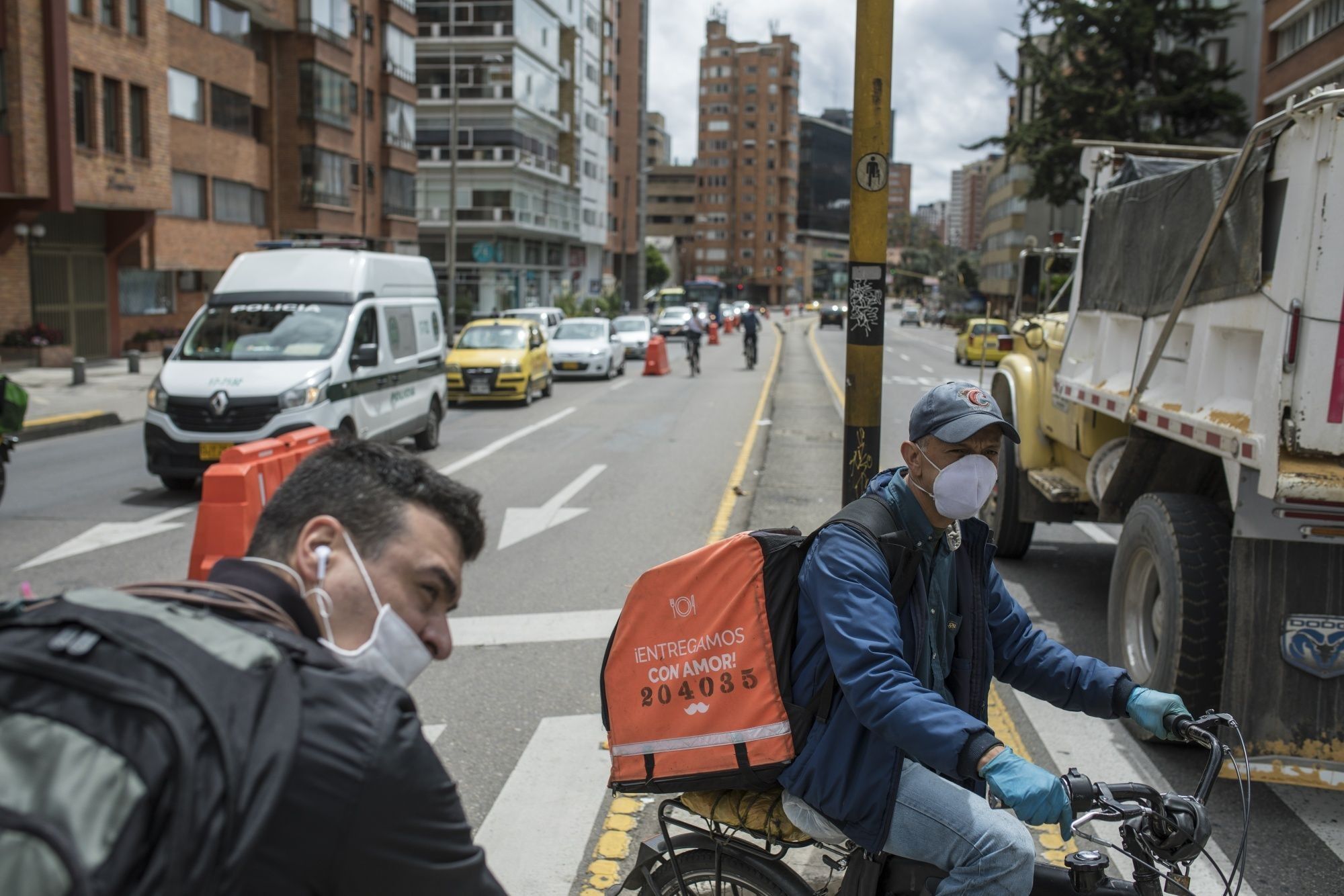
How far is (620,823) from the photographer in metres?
4.68

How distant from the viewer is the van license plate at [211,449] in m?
11.9

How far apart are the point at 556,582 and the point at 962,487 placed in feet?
19.1

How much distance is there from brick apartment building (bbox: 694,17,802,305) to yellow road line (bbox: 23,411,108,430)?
14309 centimetres

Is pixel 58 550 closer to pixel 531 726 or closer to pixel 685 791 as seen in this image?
pixel 531 726

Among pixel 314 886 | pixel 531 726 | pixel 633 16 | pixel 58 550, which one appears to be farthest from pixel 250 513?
pixel 633 16

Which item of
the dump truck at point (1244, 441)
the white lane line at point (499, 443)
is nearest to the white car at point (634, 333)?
the white lane line at point (499, 443)

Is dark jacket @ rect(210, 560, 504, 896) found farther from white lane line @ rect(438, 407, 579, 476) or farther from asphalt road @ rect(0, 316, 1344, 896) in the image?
white lane line @ rect(438, 407, 579, 476)

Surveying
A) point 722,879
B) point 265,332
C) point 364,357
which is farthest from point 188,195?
point 722,879

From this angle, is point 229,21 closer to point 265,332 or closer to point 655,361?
point 655,361

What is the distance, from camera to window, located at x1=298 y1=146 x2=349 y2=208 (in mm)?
41875

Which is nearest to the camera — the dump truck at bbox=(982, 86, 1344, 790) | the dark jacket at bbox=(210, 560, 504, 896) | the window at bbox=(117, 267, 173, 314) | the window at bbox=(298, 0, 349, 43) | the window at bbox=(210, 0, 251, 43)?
the dark jacket at bbox=(210, 560, 504, 896)

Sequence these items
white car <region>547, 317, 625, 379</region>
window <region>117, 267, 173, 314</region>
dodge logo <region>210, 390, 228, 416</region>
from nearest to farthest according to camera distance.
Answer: dodge logo <region>210, 390, 228, 416</region> < white car <region>547, 317, 625, 379</region> < window <region>117, 267, 173, 314</region>

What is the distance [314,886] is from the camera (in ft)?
4.50

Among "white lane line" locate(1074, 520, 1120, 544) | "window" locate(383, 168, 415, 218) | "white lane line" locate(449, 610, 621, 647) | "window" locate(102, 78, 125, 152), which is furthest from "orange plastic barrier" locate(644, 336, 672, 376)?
"white lane line" locate(449, 610, 621, 647)
